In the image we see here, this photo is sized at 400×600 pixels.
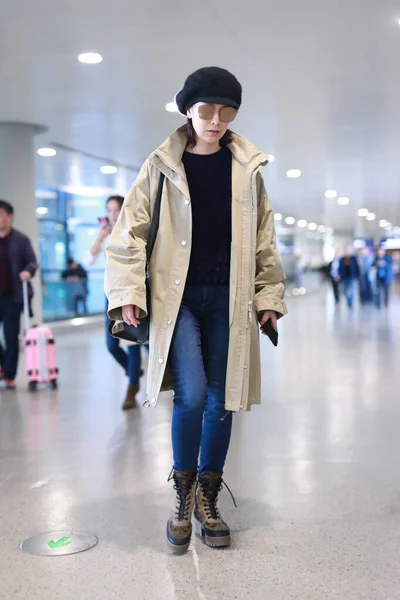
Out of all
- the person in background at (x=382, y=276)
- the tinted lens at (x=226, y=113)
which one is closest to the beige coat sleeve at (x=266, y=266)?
the tinted lens at (x=226, y=113)

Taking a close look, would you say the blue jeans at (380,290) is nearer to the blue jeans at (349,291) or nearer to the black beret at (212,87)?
the blue jeans at (349,291)

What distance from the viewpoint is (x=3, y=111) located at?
1170 centimetres

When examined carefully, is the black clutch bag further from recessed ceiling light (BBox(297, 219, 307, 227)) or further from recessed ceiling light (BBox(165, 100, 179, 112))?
recessed ceiling light (BBox(297, 219, 307, 227))

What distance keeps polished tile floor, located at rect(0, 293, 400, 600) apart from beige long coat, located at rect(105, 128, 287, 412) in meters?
0.63

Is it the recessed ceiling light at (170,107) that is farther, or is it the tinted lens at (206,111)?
the recessed ceiling light at (170,107)

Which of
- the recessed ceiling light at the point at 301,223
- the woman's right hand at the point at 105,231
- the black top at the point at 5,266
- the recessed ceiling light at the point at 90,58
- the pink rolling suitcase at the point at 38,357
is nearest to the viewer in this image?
the woman's right hand at the point at 105,231

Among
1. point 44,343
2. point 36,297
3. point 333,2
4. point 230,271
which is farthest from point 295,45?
point 36,297

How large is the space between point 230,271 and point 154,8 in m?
4.41

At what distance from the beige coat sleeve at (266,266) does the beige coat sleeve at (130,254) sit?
0.52 metres

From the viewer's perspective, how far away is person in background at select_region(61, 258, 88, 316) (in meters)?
20.1

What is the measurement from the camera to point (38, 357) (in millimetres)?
8070

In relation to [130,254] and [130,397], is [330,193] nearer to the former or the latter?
[130,397]

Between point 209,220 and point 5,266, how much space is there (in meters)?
4.82

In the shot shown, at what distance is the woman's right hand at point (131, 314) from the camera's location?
327 cm
